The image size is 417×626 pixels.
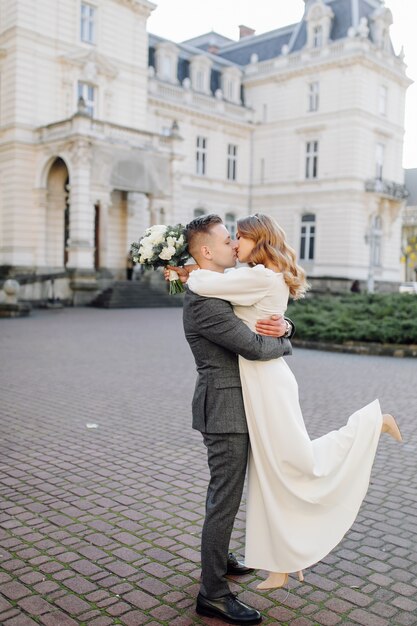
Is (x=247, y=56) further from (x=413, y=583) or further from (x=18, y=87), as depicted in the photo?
(x=413, y=583)

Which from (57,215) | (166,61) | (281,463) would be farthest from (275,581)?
(166,61)

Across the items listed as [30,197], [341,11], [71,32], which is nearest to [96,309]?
[30,197]

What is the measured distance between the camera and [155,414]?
26.2ft

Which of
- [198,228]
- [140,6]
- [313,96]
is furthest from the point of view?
[313,96]

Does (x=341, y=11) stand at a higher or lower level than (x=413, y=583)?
higher

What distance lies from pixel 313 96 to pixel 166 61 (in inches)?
375

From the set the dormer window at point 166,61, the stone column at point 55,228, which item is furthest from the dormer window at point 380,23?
the stone column at point 55,228

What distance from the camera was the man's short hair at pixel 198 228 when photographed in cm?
351

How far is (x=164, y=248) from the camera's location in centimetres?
357

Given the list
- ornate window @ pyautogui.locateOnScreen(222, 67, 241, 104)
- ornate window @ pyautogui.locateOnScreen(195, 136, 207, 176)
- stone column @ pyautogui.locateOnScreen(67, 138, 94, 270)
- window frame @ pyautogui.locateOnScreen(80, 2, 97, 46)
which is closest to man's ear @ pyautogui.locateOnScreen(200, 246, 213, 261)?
stone column @ pyautogui.locateOnScreen(67, 138, 94, 270)

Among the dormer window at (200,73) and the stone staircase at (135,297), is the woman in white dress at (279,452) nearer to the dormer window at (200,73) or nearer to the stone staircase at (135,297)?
the stone staircase at (135,297)

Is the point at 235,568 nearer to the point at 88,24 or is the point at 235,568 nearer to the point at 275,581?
the point at 275,581

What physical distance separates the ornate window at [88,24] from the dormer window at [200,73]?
11.1 m

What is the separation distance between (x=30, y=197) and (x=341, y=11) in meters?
24.1
